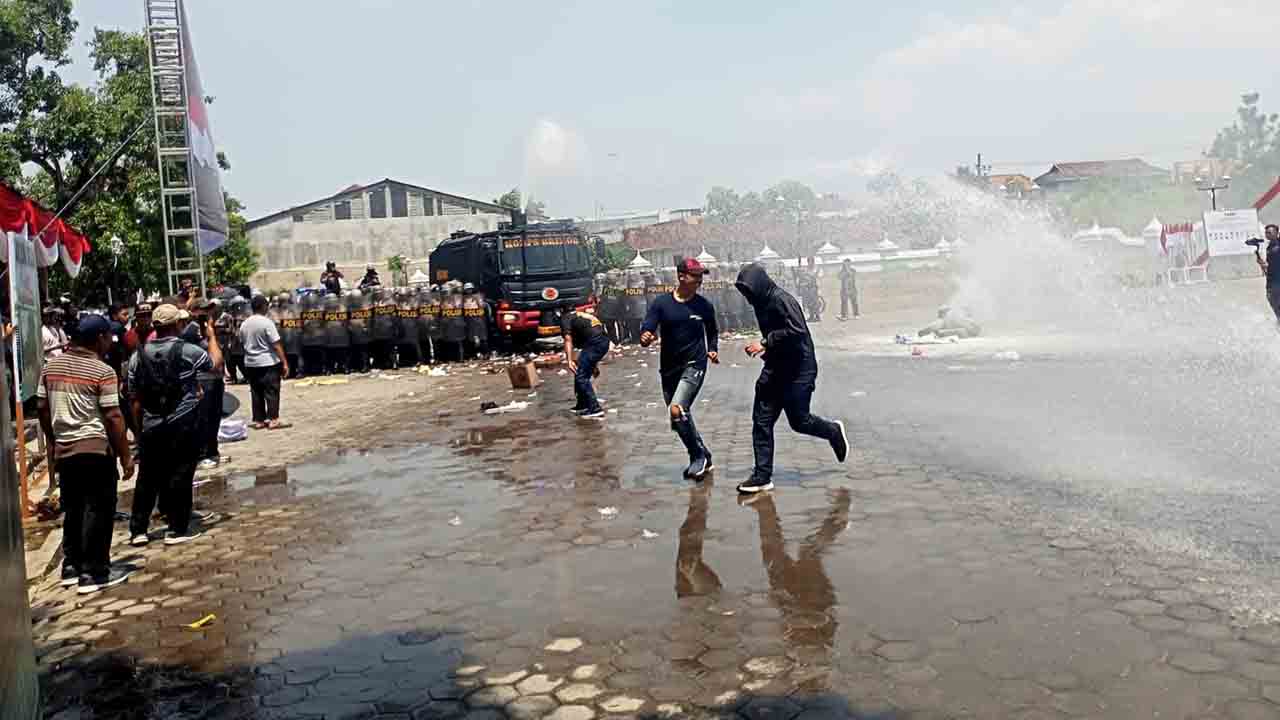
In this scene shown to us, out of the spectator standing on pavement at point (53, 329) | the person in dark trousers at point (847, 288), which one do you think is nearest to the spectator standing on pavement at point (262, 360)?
the spectator standing on pavement at point (53, 329)

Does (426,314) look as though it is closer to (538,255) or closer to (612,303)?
(538,255)

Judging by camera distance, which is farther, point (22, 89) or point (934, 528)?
point (22, 89)

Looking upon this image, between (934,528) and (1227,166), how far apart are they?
63749 mm

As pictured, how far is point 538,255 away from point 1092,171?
6119 centimetres

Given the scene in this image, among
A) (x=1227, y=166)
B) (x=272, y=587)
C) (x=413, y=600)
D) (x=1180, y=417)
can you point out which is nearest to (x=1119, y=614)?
(x=413, y=600)

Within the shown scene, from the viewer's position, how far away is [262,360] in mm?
12227

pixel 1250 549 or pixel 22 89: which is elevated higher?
pixel 22 89

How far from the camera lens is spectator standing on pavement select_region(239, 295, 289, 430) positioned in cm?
1198

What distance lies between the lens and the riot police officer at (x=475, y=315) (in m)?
21.5

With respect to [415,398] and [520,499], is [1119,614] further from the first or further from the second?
[415,398]

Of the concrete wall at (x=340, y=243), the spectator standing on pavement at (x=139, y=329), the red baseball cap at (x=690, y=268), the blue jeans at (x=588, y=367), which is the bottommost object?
the blue jeans at (x=588, y=367)

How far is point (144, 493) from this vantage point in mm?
7234

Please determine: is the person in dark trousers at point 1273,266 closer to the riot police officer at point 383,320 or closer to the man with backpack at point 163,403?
the man with backpack at point 163,403

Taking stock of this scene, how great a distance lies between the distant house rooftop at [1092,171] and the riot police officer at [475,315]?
51.3m
